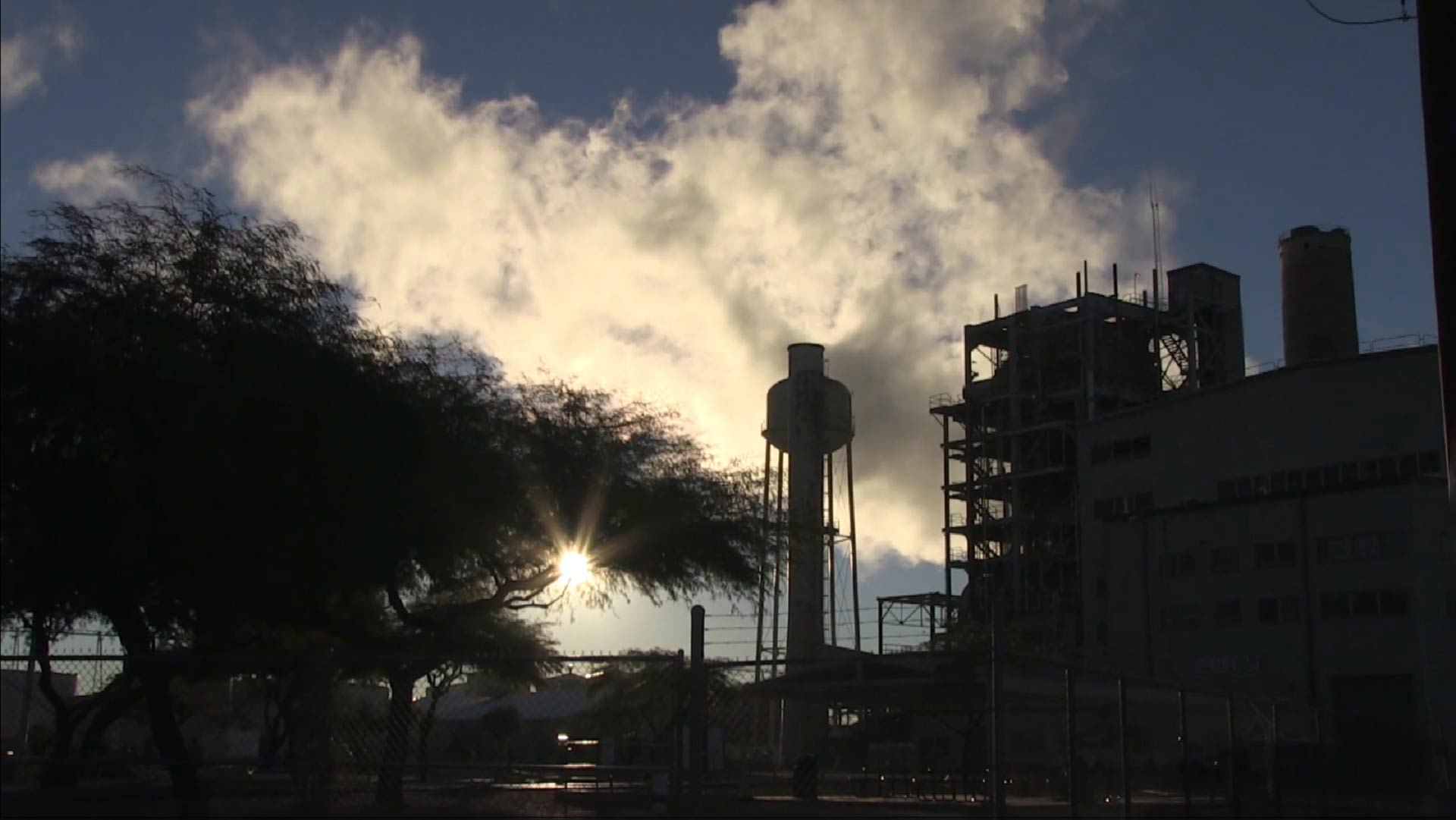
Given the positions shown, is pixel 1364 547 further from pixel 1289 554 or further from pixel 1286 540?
pixel 1286 540

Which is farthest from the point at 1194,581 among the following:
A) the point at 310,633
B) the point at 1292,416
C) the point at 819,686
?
the point at 310,633

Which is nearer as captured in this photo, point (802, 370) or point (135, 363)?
point (135, 363)

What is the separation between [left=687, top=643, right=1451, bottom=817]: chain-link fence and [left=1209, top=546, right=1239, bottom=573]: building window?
8.86 m

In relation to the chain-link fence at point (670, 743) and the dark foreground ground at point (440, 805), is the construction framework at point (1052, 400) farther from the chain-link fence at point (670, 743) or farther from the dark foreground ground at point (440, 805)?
the dark foreground ground at point (440, 805)

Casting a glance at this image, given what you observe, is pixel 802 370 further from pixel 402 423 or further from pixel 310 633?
pixel 402 423

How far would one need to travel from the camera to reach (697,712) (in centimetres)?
1275

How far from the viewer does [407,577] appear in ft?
68.1

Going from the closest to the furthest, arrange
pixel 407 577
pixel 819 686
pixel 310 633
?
1. pixel 407 577
2. pixel 310 633
3. pixel 819 686

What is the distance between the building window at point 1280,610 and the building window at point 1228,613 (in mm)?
851

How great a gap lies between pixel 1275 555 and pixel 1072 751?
48644mm

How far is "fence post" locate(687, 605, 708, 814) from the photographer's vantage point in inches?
499

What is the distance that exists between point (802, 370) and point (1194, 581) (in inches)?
873

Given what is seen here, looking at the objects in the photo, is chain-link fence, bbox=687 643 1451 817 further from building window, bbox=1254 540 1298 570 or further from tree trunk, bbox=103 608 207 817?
building window, bbox=1254 540 1298 570

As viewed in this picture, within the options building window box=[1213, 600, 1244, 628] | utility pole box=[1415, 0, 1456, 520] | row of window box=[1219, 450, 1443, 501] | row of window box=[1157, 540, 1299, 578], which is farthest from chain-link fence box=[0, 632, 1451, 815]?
row of window box=[1219, 450, 1443, 501]
